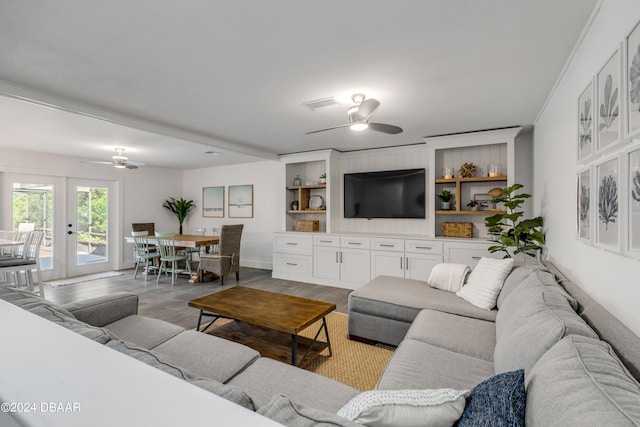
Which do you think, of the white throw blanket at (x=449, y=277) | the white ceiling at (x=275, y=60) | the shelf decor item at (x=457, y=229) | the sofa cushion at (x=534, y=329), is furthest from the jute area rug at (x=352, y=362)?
the white ceiling at (x=275, y=60)

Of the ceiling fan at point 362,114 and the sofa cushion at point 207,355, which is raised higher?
the ceiling fan at point 362,114

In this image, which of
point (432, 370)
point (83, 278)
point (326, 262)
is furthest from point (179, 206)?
point (432, 370)

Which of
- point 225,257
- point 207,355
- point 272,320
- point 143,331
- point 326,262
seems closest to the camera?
point 207,355

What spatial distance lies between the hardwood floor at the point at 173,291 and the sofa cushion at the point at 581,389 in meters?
2.90

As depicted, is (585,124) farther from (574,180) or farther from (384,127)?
(384,127)

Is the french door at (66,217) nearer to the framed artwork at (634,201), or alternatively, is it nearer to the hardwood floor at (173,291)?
the hardwood floor at (173,291)

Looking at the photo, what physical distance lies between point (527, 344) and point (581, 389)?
1.66ft

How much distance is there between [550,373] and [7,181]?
710 cm

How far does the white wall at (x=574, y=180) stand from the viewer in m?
1.26

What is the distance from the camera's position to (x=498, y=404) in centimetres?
80

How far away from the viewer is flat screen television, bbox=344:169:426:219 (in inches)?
178

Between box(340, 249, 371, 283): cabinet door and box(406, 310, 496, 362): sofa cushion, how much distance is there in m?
2.24

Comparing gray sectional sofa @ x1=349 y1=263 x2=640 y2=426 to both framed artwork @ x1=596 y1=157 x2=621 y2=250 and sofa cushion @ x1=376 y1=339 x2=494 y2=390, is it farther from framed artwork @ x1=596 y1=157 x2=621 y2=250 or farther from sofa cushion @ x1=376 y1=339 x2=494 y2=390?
framed artwork @ x1=596 y1=157 x2=621 y2=250

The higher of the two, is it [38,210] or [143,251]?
[38,210]
